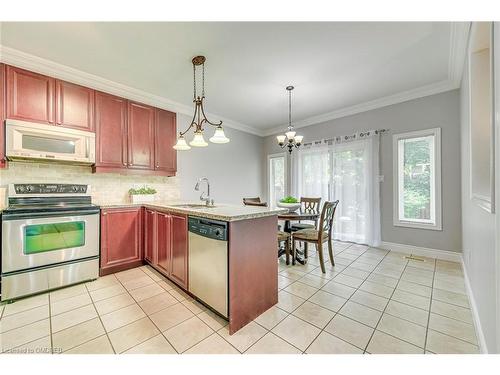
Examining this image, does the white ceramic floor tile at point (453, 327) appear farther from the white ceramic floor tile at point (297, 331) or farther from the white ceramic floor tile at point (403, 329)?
the white ceramic floor tile at point (297, 331)

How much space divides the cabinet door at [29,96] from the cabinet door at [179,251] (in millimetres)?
2034

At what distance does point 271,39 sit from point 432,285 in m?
3.25

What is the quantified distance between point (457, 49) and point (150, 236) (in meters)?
4.34

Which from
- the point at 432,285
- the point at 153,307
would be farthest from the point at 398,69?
the point at 153,307

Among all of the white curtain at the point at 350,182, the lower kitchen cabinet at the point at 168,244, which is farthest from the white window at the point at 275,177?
the lower kitchen cabinet at the point at 168,244

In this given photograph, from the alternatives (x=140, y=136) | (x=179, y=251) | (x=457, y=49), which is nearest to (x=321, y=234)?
(x=179, y=251)

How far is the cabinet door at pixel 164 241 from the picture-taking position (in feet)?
7.82

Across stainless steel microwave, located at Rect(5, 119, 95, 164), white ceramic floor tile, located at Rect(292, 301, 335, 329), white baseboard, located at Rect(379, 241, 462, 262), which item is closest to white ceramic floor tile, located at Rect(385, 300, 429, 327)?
white ceramic floor tile, located at Rect(292, 301, 335, 329)

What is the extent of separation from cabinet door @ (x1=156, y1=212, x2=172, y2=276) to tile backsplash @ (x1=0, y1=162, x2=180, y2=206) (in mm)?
1150

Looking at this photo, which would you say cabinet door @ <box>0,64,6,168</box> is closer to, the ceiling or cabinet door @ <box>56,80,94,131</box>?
the ceiling

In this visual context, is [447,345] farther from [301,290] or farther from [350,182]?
[350,182]

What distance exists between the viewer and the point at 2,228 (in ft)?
6.74

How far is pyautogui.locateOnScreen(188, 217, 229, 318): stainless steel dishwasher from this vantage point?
5.49ft
